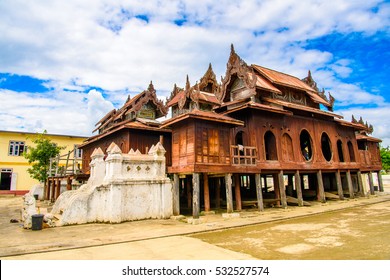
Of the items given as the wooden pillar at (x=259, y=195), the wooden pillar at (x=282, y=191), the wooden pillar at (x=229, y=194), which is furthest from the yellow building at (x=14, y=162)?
the wooden pillar at (x=282, y=191)

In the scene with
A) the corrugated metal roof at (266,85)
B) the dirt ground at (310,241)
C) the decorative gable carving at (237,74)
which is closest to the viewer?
the dirt ground at (310,241)

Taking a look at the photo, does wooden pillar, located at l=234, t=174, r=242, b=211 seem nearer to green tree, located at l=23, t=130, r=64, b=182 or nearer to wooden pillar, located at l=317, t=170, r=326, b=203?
wooden pillar, located at l=317, t=170, r=326, b=203

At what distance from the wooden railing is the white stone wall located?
397 centimetres

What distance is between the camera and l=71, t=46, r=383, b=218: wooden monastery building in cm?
1427

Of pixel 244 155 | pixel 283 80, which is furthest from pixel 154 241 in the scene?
pixel 283 80

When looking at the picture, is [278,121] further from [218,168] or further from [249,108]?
[218,168]

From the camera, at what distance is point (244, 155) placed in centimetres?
1549

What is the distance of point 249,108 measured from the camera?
1605cm

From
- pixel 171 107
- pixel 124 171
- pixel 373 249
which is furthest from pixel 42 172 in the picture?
pixel 373 249

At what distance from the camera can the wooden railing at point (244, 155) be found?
1509cm

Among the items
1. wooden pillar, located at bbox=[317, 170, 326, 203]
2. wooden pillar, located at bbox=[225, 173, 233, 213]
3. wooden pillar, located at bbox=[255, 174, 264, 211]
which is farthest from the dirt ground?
wooden pillar, located at bbox=[317, 170, 326, 203]

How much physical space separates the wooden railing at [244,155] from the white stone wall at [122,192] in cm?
397

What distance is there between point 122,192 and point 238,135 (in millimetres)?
10372

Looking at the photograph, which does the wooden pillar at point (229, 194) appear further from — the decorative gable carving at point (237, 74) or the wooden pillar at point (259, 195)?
the decorative gable carving at point (237, 74)
